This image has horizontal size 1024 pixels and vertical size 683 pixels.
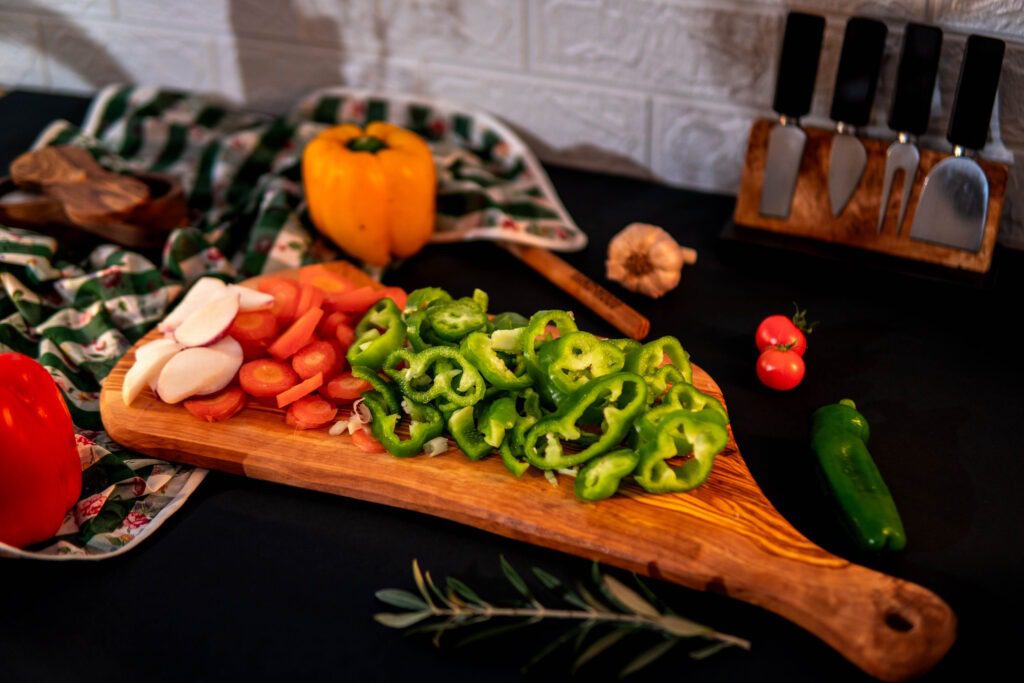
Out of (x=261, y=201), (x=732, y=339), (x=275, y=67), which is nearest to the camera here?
(x=732, y=339)

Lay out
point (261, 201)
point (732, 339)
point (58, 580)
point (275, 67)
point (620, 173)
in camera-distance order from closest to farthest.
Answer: point (58, 580) < point (732, 339) < point (261, 201) < point (620, 173) < point (275, 67)

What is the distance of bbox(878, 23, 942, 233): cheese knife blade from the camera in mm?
1503

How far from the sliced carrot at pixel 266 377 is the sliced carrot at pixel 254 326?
1.4 inches

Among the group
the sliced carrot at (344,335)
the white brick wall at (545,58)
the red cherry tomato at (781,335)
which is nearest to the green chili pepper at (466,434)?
the sliced carrot at (344,335)

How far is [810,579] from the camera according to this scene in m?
1.12

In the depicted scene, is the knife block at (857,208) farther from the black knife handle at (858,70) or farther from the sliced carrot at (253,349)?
the sliced carrot at (253,349)

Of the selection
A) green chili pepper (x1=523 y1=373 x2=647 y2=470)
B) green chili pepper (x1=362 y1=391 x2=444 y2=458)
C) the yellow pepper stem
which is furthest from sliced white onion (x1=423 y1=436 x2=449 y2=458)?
the yellow pepper stem

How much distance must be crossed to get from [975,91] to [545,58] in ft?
2.53

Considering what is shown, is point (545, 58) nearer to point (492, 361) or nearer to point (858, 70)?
point (858, 70)

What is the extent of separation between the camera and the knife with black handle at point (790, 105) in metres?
1.58

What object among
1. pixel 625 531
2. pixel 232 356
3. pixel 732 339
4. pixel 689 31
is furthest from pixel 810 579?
pixel 689 31

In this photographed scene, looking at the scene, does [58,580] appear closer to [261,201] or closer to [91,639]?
[91,639]

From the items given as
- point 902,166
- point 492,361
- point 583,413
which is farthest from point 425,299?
point 902,166

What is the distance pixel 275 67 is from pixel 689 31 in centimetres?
86
